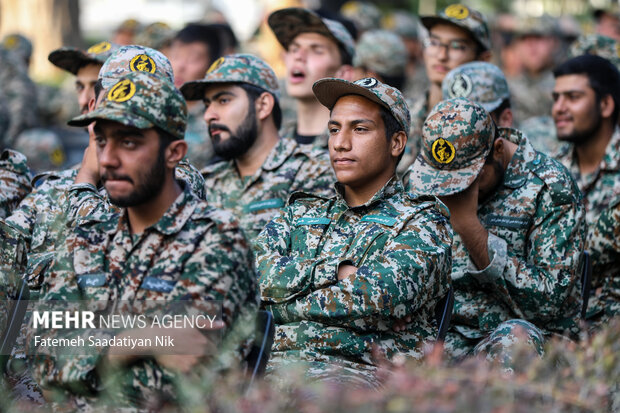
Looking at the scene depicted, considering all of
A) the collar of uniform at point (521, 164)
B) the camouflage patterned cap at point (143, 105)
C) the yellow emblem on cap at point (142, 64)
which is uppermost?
the yellow emblem on cap at point (142, 64)

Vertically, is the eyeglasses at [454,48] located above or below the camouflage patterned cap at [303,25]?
below

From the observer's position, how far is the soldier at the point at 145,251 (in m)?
3.80

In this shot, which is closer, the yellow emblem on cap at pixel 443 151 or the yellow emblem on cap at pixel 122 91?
the yellow emblem on cap at pixel 122 91

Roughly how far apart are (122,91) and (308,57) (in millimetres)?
4053

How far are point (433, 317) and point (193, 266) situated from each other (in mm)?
1433

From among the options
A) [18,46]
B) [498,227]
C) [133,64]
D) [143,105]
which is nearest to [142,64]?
[133,64]

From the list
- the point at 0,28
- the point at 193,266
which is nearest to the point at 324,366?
the point at 193,266

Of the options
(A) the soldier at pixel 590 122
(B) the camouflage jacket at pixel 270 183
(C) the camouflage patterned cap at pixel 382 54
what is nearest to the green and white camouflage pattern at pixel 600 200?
(A) the soldier at pixel 590 122

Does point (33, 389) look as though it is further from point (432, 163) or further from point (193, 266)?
point (432, 163)

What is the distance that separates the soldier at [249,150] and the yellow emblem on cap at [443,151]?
1.17 meters

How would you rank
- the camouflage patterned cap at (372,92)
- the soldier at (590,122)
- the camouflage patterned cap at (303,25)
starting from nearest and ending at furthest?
the camouflage patterned cap at (372,92)
the soldier at (590,122)
the camouflage patterned cap at (303,25)

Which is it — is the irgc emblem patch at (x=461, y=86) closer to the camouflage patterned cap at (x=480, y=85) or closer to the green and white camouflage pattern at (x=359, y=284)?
the camouflage patterned cap at (x=480, y=85)

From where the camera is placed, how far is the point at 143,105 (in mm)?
3879

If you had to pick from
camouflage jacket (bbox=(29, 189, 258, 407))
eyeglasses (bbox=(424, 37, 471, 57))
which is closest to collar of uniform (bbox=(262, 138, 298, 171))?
Answer: eyeglasses (bbox=(424, 37, 471, 57))
